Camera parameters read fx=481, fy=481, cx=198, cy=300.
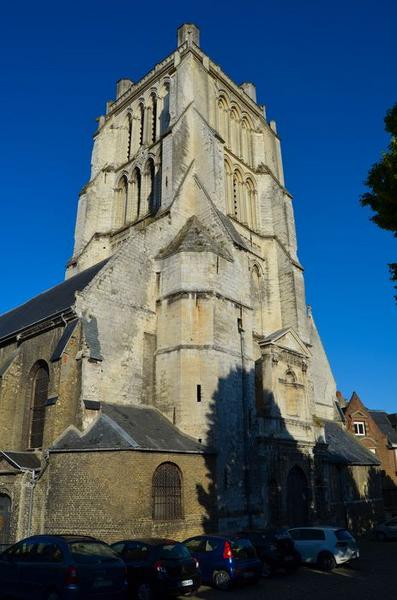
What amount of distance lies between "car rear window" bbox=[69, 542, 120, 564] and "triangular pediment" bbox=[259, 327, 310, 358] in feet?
50.4

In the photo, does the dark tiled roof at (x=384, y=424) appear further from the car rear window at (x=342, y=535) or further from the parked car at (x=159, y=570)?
the parked car at (x=159, y=570)

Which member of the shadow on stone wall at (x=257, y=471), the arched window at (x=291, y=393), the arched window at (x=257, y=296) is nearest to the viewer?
the shadow on stone wall at (x=257, y=471)

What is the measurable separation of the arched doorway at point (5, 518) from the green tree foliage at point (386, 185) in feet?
49.9

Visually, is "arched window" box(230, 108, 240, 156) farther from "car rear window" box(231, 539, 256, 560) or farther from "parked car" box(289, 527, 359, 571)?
"car rear window" box(231, 539, 256, 560)

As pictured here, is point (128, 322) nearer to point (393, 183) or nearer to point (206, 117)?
point (393, 183)

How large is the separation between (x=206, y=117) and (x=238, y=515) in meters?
22.4

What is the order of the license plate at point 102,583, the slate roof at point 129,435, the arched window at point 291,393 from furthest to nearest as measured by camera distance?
1. the arched window at point 291,393
2. the slate roof at point 129,435
3. the license plate at point 102,583

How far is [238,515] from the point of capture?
1845 cm

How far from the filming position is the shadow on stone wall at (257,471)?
716 inches

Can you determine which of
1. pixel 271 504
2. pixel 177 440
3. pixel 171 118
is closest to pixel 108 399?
pixel 177 440

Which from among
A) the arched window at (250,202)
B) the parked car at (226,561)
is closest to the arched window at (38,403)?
the parked car at (226,561)

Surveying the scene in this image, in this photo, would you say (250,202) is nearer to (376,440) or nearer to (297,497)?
(297,497)

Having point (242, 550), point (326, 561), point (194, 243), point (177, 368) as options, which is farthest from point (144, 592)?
point (194, 243)

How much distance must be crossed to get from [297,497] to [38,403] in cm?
1225
